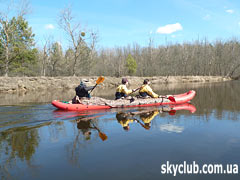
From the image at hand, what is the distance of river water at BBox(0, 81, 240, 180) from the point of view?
13.3 feet

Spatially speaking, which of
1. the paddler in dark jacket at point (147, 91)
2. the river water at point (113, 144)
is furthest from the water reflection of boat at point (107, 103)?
the river water at point (113, 144)

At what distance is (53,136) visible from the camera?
6137 mm

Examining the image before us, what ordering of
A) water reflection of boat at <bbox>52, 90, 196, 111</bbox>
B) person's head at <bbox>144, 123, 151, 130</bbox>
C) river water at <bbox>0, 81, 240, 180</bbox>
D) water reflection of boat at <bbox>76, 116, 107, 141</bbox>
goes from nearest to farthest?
river water at <bbox>0, 81, 240, 180</bbox> → water reflection of boat at <bbox>76, 116, 107, 141</bbox> → person's head at <bbox>144, 123, 151, 130</bbox> → water reflection of boat at <bbox>52, 90, 196, 111</bbox>

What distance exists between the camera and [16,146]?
5.29 meters

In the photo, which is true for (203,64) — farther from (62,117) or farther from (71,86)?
(62,117)

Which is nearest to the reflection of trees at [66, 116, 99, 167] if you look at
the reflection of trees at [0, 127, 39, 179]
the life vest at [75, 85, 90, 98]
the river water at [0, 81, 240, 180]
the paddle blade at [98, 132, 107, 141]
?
the river water at [0, 81, 240, 180]

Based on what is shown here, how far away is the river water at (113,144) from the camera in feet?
13.3

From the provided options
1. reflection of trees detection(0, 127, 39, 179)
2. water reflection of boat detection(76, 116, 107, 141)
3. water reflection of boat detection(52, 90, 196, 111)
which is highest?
water reflection of boat detection(52, 90, 196, 111)

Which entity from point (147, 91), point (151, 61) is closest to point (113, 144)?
point (147, 91)

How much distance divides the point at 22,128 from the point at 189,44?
187ft

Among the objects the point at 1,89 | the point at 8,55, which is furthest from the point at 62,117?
the point at 8,55

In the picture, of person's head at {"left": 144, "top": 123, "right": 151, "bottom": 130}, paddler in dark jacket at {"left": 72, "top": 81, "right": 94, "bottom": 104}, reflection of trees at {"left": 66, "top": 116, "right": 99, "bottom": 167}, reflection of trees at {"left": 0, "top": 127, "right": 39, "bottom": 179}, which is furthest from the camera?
paddler in dark jacket at {"left": 72, "top": 81, "right": 94, "bottom": 104}

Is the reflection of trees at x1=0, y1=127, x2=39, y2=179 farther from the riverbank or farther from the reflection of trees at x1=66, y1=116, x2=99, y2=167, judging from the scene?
the riverbank

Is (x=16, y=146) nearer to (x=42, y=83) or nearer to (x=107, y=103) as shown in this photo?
(x=107, y=103)
